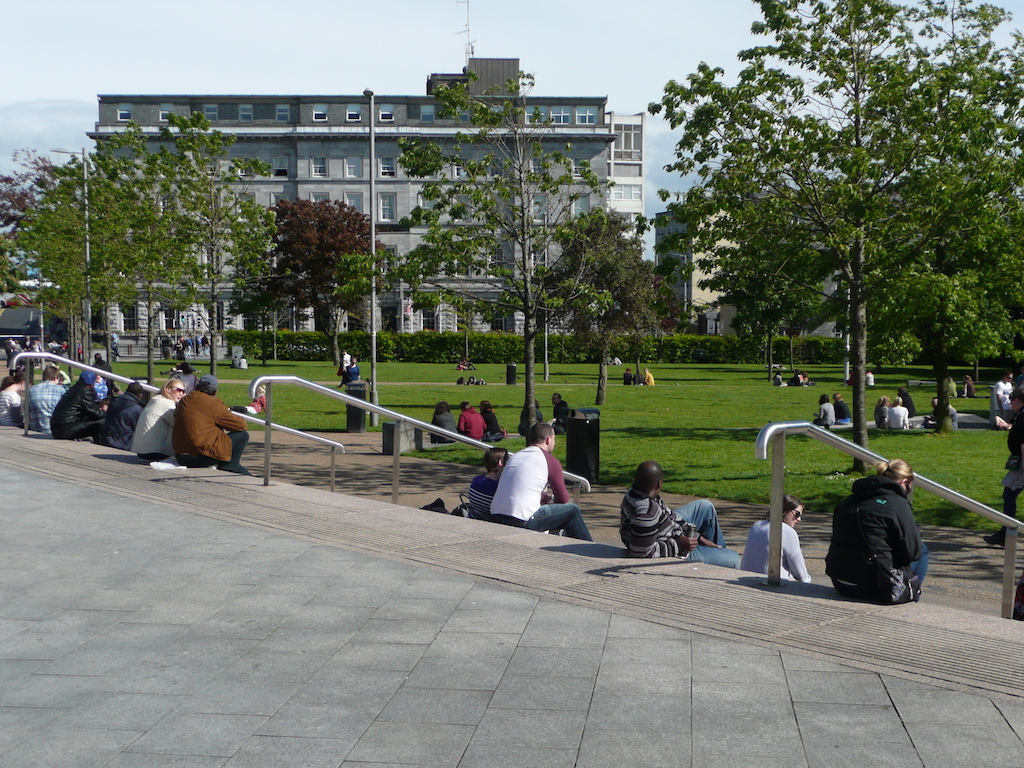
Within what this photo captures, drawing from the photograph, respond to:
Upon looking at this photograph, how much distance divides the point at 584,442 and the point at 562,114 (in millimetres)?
73559

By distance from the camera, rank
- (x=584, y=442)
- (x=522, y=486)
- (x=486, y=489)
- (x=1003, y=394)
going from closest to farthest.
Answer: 1. (x=522, y=486)
2. (x=486, y=489)
3. (x=584, y=442)
4. (x=1003, y=394)

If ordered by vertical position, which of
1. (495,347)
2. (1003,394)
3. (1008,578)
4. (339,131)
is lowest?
(1008,578)

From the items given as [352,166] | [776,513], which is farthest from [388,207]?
[776,513]

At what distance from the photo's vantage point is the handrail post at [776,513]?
6.11m

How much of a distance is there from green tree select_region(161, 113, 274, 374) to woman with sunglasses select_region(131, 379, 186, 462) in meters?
19.2

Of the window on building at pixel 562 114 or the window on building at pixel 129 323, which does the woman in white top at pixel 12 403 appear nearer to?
the window on building at pixel 129 323

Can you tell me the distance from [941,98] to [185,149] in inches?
849

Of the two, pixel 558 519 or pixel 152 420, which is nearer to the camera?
pixel 558 519

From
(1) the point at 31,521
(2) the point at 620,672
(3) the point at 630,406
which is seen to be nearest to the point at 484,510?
(1) the point at 31,521

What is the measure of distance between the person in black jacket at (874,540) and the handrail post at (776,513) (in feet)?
1.19

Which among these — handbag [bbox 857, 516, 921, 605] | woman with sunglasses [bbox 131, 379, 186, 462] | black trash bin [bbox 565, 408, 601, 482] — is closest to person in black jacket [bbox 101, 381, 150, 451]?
woman with sunglasses [bbox 131, 379, 186, 462]

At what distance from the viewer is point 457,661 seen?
499cm

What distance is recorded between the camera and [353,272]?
22.4 meters

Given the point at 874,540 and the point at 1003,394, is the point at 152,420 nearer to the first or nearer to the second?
the point at 874,540
